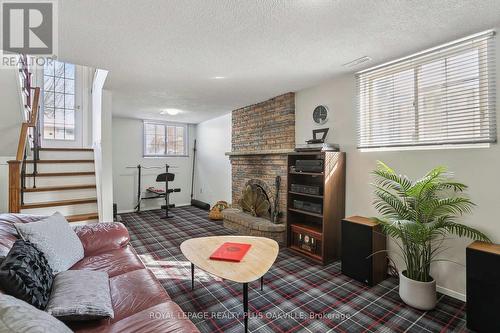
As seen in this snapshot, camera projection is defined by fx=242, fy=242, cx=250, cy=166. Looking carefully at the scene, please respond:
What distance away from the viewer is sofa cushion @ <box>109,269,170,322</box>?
142cm

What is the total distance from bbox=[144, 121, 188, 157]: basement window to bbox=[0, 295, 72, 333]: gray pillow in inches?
226

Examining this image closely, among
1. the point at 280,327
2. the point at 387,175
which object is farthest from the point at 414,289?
the point at 280,327

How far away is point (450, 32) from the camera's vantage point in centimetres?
207

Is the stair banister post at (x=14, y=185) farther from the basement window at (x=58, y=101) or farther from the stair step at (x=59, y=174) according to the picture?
the basement window at (x=58, y=101)

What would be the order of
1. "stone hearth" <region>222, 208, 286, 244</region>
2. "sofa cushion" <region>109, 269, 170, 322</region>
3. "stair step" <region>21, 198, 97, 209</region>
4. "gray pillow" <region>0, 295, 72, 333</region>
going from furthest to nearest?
"stone hearth" <region>222, 208, 286, 244</region>
"stair step" <region>21, 198, 97, 209</region>
"sofa cushion" <region>109, 269, 170, 322</region>
"gray pillow" <region>0, 295, 72, 333</region>

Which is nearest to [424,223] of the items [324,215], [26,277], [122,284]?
[324,215]

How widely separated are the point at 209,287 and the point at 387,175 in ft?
6.95

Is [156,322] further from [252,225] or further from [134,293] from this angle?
[252,225]

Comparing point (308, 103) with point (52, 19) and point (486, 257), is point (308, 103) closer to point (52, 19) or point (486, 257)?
point (486, 257)

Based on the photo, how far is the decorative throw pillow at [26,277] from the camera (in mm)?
1169

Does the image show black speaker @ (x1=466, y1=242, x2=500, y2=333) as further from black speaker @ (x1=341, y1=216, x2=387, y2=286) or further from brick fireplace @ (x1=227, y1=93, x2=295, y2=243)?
brick fireplace @ (x1=227, y1=93, x2=295, y2=243)

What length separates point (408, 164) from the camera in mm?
2588

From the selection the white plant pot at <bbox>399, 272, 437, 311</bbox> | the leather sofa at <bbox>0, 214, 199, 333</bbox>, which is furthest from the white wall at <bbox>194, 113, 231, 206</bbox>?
the white plant pot at <bbox>399, 272, 437, 311</bbox>

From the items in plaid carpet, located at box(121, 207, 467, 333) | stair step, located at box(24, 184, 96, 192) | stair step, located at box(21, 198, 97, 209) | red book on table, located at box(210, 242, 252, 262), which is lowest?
plaid carpet, located at box(121, 207, 467, 333)
